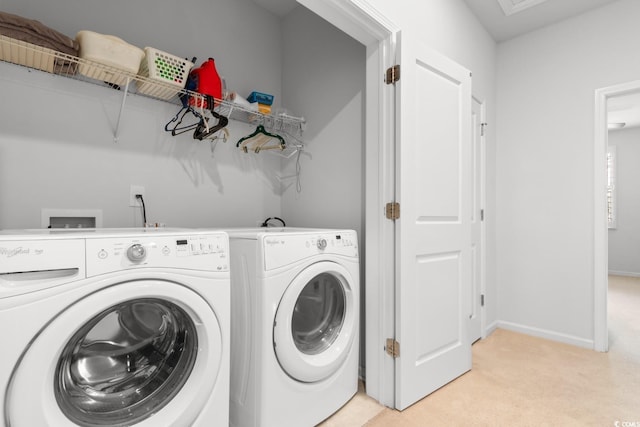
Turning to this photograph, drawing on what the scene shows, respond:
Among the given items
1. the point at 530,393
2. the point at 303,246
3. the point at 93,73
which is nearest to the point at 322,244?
the point at 303,246

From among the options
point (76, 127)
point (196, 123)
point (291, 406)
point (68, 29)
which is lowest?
point (291, 406)

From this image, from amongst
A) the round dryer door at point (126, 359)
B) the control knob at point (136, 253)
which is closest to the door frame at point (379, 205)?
the round dryer door at point (126, 359)

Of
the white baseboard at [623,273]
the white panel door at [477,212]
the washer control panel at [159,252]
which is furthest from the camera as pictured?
the white baseboard at [623,273]

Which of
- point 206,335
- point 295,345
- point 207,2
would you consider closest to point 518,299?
point 295,345

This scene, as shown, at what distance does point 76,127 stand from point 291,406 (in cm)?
173

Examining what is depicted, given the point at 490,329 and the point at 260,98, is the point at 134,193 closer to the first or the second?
the point at 260,98

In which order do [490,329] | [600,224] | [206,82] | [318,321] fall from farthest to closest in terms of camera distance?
[490,329]
[600,224]
[206,82]
[318,321]

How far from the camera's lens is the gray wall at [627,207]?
5.46 m

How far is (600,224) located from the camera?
8.12ft

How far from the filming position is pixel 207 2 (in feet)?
7.29

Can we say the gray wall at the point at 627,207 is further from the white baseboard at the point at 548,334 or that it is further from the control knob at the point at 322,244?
the control knob at the point at 322,244

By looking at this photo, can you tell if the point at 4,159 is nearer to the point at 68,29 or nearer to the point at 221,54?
the point at 68,29

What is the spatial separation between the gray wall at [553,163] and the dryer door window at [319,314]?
2.00m

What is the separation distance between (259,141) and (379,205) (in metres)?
1.03
